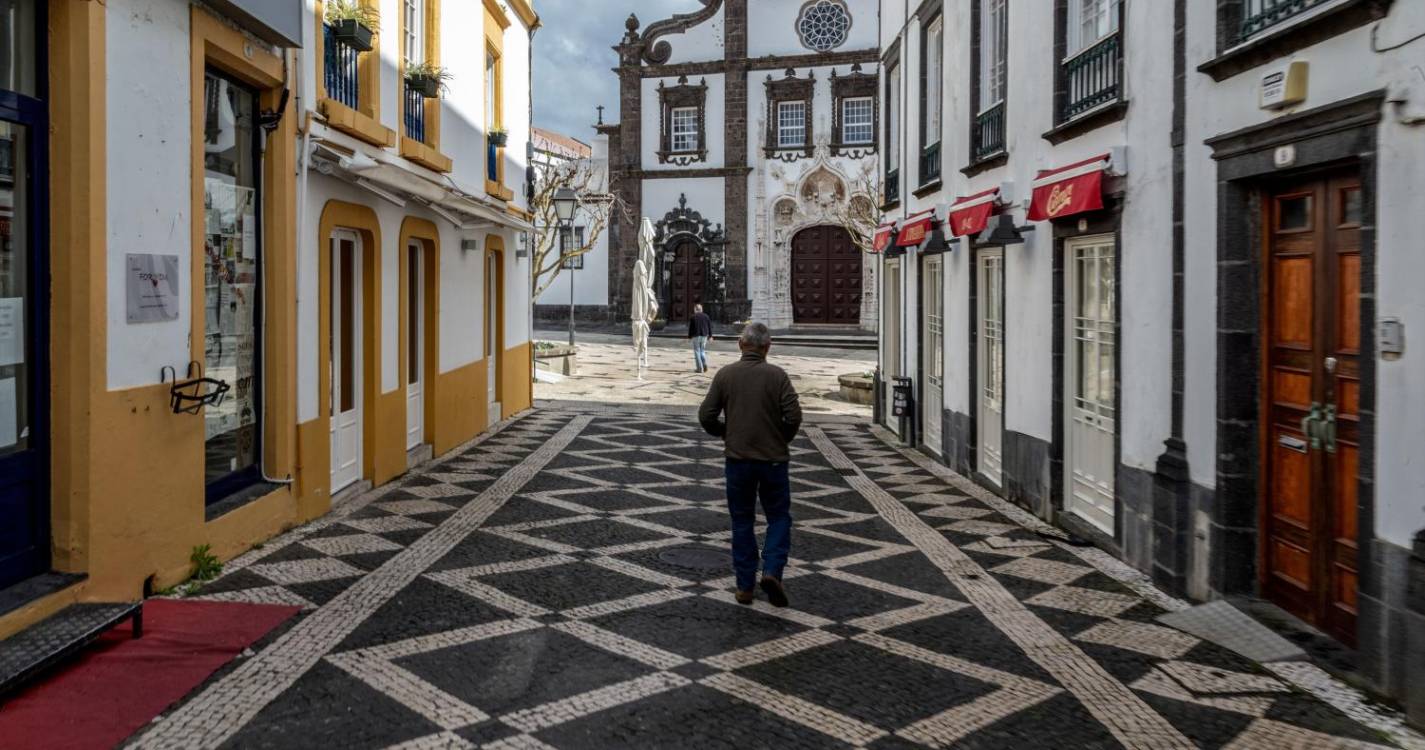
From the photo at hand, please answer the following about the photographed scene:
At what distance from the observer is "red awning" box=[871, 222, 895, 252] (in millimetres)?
14797

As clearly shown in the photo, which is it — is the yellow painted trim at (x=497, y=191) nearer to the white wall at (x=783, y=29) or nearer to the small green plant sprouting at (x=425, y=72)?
the small green plant sprouting at (x=425, y=72)

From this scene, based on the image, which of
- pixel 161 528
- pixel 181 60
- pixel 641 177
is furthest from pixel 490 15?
pixel 641 177

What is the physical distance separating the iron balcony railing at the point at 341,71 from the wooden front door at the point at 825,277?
94.3 feet

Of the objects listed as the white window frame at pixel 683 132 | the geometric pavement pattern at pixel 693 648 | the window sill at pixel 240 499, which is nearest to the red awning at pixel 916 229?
the geometric pavement pattern at pixel 693 648

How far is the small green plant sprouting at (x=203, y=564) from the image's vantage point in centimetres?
652

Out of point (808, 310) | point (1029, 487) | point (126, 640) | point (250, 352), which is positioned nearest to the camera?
point (126, 640)

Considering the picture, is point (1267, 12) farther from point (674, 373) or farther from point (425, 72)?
point (674, 373)

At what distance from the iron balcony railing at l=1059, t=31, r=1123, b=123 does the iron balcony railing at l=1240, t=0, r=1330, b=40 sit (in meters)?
1.59

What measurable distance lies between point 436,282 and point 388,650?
284 inches

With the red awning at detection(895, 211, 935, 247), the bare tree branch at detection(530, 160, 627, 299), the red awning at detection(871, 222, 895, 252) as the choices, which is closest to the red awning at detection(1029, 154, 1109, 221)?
the red awning at detection(895, 211, 935, 247)

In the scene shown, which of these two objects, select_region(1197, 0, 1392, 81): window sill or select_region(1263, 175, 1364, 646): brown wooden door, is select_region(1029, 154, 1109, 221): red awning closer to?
select_region(1197, 0, 1392, 81): window sill

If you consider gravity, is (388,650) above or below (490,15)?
below

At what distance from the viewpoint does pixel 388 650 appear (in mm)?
5371

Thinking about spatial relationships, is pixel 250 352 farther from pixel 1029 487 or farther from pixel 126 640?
pixel 1029 487
